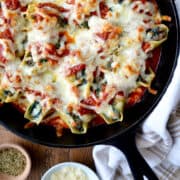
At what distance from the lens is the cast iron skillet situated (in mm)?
3125

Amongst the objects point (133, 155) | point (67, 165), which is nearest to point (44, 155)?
point (67, 165)

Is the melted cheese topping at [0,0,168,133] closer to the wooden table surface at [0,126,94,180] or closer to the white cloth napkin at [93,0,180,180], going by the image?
the white cloth napkin at [93,0,180,180]

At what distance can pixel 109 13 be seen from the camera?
3072mm

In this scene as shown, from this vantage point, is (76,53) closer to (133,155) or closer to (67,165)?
(133,155)

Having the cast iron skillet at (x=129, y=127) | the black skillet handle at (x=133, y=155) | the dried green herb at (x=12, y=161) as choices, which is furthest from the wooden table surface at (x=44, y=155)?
the black skillet handle at (x=133, y=155)

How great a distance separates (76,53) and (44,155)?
97 centimetres

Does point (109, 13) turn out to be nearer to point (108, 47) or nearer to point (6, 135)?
point (108, 47)

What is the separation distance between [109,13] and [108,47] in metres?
0.20

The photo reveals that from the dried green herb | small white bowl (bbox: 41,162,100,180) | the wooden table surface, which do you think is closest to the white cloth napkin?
small white bowl (bbox: 41,162,100,180)

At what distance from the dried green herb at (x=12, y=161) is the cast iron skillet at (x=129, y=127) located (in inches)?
20.4

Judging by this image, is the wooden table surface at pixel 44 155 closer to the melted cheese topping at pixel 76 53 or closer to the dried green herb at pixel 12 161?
the dried green herb at pixel 12 161

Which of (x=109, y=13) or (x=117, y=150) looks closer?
(x=109, y=13)

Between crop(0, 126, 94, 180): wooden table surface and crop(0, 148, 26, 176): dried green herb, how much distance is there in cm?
7

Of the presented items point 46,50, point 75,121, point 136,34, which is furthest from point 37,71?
point 136,34
